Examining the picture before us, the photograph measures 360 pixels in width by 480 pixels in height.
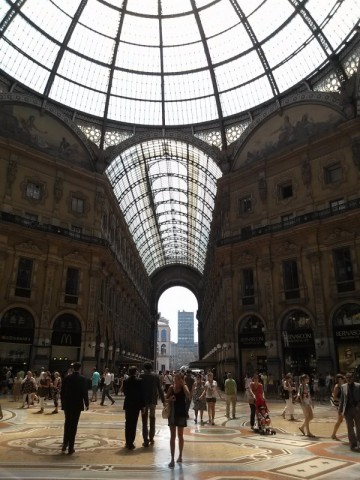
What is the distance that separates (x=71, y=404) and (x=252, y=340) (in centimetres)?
2406

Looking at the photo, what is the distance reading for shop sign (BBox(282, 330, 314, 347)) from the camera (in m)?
27.2

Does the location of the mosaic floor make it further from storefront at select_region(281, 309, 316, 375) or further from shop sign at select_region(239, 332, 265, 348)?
shop sign at select_region(239, 332, 265, 348)

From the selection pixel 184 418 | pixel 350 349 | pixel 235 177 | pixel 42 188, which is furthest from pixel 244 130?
pixel 184 418

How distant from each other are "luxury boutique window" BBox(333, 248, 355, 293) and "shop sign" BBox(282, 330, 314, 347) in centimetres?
393

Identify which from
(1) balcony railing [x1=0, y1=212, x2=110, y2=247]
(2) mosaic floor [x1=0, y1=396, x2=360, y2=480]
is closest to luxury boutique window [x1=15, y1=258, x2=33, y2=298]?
(1) balcony railing [x1=0, y1=212, x2=110, y2=247]

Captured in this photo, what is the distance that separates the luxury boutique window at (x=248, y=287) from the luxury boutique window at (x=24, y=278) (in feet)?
56.0

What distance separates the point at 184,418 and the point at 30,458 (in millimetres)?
3119

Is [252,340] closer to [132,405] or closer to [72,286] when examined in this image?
[72,286]

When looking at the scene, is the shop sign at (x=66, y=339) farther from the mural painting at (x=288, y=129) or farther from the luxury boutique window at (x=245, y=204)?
the mural painting at (x=288, y=129)

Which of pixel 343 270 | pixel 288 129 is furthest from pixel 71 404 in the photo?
Result: pixel 288 129

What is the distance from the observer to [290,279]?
2923 centimetres

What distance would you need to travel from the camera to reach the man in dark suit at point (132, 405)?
836cm

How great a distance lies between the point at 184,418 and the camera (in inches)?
299

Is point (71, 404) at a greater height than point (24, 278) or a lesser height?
lesser
